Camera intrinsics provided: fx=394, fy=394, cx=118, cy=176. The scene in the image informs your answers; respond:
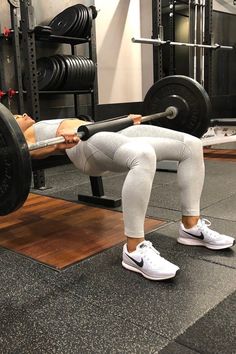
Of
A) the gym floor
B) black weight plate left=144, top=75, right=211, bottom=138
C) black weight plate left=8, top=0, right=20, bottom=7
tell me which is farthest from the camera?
black weight plate left=8, top=0, right=20, bottom=7

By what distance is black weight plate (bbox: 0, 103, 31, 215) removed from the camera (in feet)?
4.62

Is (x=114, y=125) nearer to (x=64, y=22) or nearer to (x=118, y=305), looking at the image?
(x=118, y=305)

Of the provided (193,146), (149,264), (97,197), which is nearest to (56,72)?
(97,197)

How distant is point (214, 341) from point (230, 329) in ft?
0.28

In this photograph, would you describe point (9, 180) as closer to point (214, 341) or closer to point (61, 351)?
point (61, 351)

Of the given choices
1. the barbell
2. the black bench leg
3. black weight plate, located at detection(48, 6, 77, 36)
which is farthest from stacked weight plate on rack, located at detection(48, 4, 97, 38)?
the black bench leg

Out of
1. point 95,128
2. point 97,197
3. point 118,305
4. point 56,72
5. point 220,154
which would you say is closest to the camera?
point 118,305

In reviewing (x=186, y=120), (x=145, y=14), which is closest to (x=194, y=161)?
(x=186, y=120)

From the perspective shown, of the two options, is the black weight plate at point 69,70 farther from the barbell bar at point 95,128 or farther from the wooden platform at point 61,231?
the barbell bar at point 95,128

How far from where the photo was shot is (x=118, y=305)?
4.67ft

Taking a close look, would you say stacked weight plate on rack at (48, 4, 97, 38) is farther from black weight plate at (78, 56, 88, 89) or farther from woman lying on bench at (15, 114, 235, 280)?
woman lying on bench at (15, 114, 235, 280)

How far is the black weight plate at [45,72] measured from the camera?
12.3 feet

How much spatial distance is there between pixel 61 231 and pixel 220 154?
3.13 metres

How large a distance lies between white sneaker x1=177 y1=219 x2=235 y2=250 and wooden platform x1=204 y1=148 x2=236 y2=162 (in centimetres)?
269
